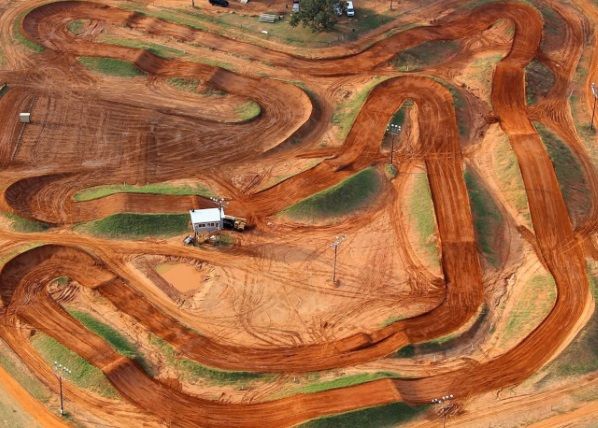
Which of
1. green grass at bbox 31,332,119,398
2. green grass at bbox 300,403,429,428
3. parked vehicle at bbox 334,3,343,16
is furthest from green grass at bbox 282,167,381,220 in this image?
parked vehicle at bbox 334,3,343,16

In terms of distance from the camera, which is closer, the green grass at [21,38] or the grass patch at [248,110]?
the grass patch at [248,110]

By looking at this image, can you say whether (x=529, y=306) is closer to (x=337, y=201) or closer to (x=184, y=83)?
(x=337, y=201)

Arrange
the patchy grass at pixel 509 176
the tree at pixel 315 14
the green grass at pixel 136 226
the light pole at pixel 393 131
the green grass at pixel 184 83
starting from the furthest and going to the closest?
the tree at pixel 315 14 < the green grass at pixel 184 83 < the light pole at pixel 393 131 < the patchy grass at pixel 509 176 < the green grass at pixel 136 226

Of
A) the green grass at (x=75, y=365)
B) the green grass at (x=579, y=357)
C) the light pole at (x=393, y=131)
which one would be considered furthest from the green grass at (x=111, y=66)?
the green grass at (x=579, y=357)

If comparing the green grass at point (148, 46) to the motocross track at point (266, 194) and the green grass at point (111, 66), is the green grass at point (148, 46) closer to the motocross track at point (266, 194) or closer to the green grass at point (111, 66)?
the motocross track at point (266, 194)

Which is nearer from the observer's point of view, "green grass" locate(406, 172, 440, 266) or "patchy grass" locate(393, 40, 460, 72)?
"green grass" locate(406, 172, 440, 266)

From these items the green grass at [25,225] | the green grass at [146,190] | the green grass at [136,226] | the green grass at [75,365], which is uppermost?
the green grass at [146,190]

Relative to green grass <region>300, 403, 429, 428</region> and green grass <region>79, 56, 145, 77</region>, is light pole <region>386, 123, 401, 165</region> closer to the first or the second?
green grass <region>79, 56, 145, 77</region>

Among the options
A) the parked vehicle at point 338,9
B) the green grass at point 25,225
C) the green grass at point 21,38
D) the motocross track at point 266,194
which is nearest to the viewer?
the motocross track at point 266,194

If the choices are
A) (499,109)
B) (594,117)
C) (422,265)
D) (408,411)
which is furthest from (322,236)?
(594,117)
